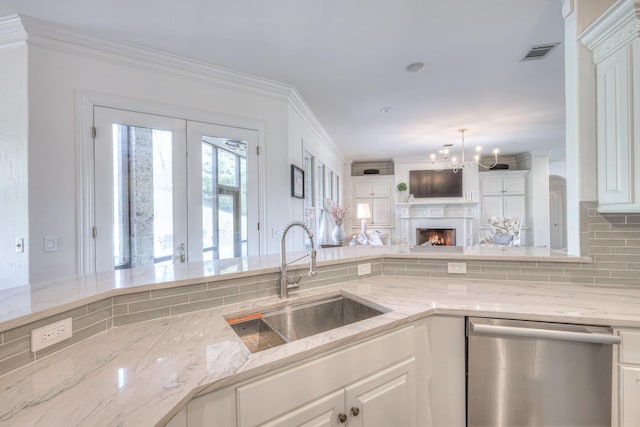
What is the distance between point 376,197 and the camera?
24.3 ft

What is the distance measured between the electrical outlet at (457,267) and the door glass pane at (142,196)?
2.33 m

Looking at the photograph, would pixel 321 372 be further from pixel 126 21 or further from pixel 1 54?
pixel 1 54

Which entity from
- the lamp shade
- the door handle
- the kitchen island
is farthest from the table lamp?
the kitchen island

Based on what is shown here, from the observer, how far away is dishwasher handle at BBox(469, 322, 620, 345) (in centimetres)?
113

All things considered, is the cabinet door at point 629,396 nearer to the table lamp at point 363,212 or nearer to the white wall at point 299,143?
the white wall at point 299,143

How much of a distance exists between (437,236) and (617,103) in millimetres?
5855

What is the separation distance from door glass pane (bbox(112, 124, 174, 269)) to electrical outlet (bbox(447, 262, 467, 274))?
7.64ft

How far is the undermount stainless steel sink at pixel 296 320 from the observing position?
1.27 meters

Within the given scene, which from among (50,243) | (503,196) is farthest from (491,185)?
(50,243)

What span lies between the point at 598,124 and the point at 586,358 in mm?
1283

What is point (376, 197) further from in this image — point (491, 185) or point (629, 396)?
point (629, 396)

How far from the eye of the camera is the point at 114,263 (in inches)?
92.9

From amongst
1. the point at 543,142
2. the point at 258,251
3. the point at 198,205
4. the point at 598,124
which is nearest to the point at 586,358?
the point at 598,124

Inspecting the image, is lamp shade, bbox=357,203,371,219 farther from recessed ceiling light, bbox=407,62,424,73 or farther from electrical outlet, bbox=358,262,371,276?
electrical outlet, bbox=358,262,371,276
